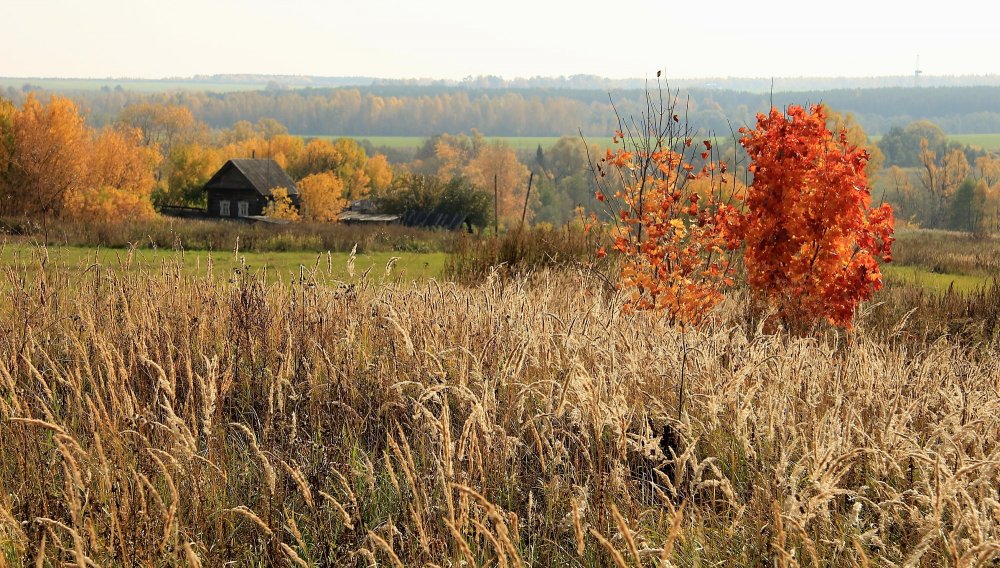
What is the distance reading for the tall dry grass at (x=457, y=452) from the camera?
2768mm

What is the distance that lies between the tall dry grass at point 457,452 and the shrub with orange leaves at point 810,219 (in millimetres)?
1301

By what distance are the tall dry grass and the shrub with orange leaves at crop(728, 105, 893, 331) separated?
51.2 inches

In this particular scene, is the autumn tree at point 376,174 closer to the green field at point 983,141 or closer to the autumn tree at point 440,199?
the autumn tree at point 440,199

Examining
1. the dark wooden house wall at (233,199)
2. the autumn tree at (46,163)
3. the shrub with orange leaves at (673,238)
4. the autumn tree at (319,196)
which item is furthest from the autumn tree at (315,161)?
the shrub with orange leaves at (673,238)

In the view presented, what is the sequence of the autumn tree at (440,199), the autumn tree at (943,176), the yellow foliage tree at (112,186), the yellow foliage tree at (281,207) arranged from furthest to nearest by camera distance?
the autumn tree at (943,176) → the yellow foliage tree at (281,207) → the autumn tree at (440,199) → the yellow foliage tree at (112,186)

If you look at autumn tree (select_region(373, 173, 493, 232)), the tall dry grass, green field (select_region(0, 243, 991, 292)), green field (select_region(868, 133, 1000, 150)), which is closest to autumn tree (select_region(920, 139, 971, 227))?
autumn tree (select_region(373, 173, 493, 232))

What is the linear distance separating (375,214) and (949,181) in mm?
54479

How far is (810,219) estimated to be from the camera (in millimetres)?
7281

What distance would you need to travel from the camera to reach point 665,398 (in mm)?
4922

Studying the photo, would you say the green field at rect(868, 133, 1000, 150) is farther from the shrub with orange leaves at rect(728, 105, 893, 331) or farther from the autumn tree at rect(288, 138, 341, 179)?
the shrub with orange leaves at rect(728, 105, 893, 331)

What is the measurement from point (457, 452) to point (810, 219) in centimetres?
481

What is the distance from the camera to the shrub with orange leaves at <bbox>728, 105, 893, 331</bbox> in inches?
283

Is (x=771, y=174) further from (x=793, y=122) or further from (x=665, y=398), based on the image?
(x=665, y=398)

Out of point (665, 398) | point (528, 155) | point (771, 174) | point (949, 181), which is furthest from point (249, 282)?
point (528, 155)
